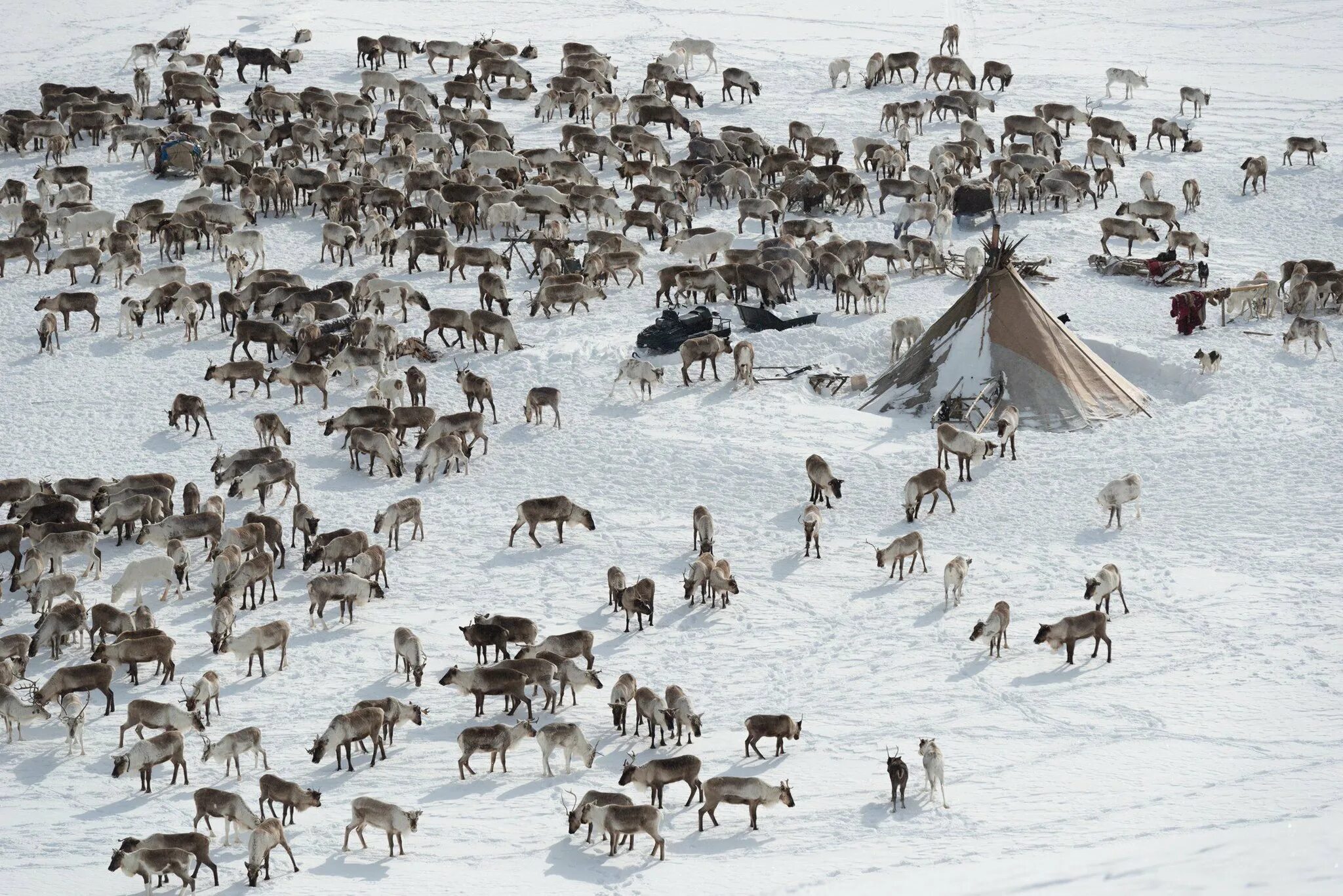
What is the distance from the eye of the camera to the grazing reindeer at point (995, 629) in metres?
17.4

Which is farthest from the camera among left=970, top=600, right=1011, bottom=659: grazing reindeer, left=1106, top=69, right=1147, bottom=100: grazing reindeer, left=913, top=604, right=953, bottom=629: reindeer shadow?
left=1106, top=69, right=1147, bottom=100: grazing reindeer

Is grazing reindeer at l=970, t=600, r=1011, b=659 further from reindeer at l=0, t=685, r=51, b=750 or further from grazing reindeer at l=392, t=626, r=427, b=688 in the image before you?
reindeer at l=0, t=685, r=51, b=750

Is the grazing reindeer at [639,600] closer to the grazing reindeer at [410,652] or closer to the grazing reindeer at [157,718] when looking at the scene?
the grazing reindeer at [410,652]

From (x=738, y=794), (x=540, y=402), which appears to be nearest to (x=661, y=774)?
(x=738, y=794)

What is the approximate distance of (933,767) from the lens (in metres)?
14.7

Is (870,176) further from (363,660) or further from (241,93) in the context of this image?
(363,660)

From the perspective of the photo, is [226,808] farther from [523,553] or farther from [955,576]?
[955,576]

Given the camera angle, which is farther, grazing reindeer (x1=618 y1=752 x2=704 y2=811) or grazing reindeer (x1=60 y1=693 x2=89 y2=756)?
grazing reindeer (x1=60 y1=693 x2=89 y2=756)

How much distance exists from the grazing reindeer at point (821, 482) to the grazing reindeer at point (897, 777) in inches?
269

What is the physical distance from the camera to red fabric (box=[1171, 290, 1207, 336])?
27156 mm

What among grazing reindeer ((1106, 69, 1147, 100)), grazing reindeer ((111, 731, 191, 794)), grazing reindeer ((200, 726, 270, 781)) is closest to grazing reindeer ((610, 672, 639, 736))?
grazing reindeer ((200, 726, 270, 781))

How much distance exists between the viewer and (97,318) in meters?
27.3

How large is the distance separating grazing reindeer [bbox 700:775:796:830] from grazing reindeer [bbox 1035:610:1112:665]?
161 inches

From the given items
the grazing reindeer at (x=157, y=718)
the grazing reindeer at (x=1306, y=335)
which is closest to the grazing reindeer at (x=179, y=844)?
the grazing reindeer at (x=157, y=718)
